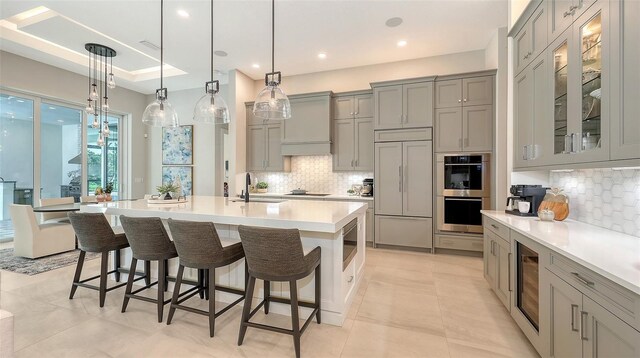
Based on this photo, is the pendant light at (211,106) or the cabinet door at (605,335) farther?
the pendant light at (211,106)

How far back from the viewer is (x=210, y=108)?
287cm

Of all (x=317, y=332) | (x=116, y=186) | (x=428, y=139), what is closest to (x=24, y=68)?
(x=116, y=186)

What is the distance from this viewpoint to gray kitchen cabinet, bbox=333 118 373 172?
16.0 feet

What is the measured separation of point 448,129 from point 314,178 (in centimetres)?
264

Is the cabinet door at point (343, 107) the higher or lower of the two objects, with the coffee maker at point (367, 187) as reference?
higher

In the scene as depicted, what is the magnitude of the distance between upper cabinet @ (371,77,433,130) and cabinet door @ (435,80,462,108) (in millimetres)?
121

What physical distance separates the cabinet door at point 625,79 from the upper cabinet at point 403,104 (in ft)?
9.23

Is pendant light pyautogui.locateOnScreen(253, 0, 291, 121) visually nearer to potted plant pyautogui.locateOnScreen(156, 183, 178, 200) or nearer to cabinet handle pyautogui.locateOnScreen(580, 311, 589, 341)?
potted plant pyautogui.locateOnScreen(156, 183, 178, 200)

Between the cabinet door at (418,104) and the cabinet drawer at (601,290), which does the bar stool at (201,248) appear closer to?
the cabinet drawer at (601,290)

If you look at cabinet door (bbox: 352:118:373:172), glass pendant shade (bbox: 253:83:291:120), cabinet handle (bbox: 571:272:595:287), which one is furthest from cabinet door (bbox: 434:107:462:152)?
cabinet handle (bbox: 571:272:595:287)

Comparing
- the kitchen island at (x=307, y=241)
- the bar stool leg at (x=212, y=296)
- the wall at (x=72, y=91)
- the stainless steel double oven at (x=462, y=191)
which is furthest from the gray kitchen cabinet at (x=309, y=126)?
the wall at (x=72, y=91)

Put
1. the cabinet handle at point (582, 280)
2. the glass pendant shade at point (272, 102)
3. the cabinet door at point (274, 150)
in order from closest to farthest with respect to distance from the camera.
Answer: the cabinet handle at point (582, 280)
the glass pendant shade at point (272, 102)
the cabinet door at point (274, 150)

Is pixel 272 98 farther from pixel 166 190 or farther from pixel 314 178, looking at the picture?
pixel 314 178

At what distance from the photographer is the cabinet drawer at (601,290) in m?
1.06
